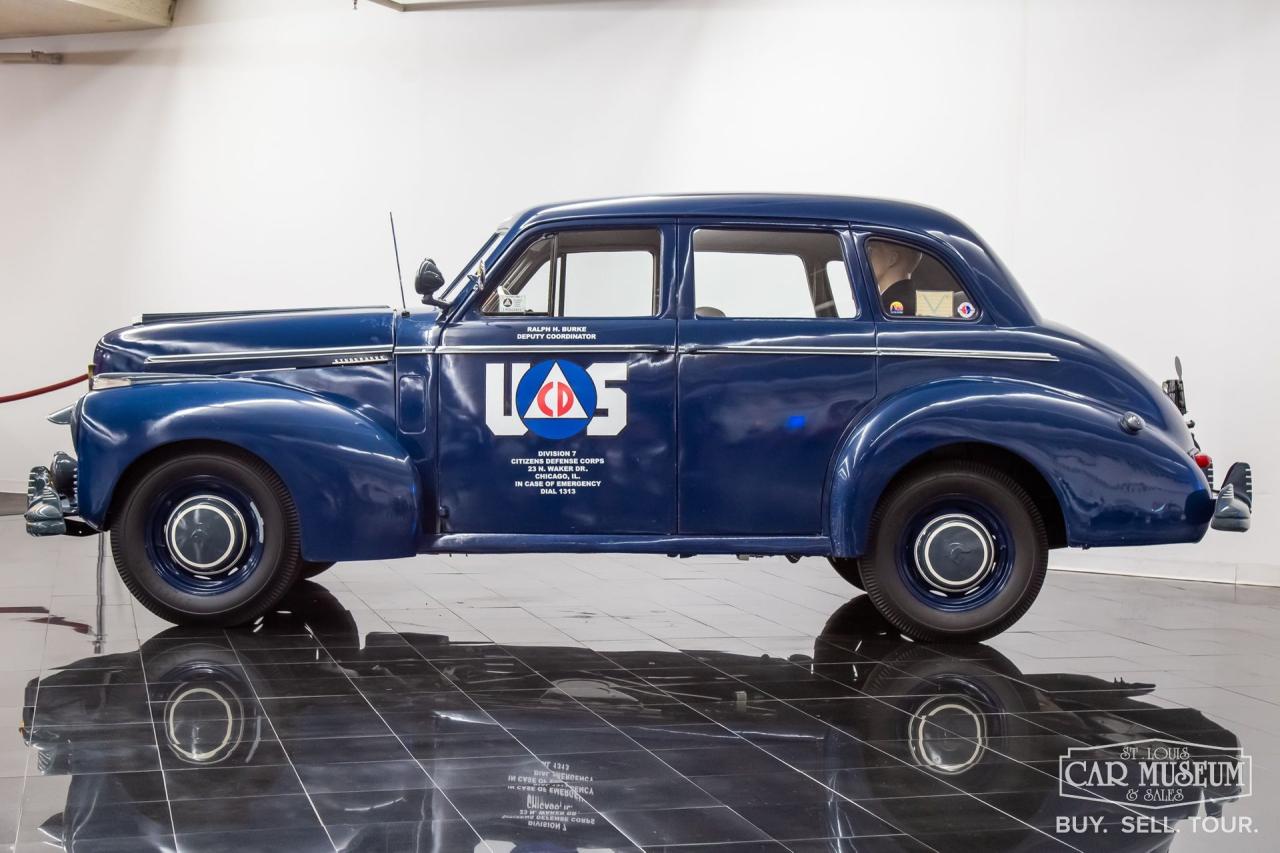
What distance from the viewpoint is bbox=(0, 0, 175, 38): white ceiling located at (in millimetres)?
10570

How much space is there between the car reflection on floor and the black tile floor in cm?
1

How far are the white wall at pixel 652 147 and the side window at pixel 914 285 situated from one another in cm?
298

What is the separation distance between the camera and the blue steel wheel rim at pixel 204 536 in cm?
582

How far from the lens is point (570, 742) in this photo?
4.21 metres

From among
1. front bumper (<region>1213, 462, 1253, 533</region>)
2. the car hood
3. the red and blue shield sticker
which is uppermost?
the car hood

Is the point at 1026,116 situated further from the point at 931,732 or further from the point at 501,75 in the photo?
the point at 931,732

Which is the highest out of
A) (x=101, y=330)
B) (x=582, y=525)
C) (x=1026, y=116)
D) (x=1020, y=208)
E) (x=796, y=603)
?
(x=1026, y=116)

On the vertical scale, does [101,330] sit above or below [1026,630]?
above

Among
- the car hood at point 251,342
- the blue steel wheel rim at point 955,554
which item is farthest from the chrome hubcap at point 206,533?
the blue steel wheel rim at point 955,554

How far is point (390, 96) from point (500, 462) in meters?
5.42

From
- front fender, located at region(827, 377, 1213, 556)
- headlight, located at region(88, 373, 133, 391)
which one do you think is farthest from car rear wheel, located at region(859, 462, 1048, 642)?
headlight, located at region(88, 373, 133, 391)

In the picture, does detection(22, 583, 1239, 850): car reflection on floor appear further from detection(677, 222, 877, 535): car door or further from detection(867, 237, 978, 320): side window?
detection(867, 237, 978, 320): side window

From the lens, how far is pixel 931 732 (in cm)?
443

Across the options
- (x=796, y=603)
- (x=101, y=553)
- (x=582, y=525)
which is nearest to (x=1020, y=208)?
(x=796, y=603)
